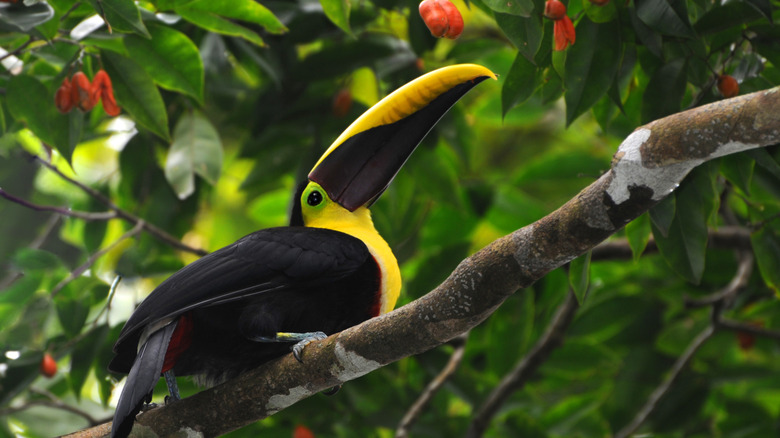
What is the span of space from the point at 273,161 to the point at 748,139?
287 centimetres

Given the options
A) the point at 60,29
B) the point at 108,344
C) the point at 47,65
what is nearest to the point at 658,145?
the point at 60,29

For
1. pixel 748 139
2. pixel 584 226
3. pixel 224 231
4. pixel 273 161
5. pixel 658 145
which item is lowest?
pixel 224 231

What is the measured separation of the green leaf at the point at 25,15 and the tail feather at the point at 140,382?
99 cm

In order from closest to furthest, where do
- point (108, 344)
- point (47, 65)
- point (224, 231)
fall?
1. point (47, 65)
2. point (108, 344)
3. point (224, 231)

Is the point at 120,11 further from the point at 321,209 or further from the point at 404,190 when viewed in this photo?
the point at 404,190

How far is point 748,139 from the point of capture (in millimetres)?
1819

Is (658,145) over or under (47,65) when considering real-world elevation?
over

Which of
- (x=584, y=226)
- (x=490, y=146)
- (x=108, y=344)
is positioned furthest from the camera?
(x=490, y=146)

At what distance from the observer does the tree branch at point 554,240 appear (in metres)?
1.84

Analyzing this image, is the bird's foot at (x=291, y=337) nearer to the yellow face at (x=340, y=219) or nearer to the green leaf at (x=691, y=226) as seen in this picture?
the yellow face at (x=340, y=219)

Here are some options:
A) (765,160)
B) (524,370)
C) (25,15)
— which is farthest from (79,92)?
(524,370)

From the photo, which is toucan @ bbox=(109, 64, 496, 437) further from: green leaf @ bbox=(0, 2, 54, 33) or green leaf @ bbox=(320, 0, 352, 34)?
green leaf @ bbox=(0, 2, 54, 33)

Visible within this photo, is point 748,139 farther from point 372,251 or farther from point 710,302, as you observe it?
point 710,302

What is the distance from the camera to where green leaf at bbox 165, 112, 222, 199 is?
11.6 feet
